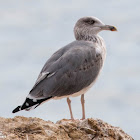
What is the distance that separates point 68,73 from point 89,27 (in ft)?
6.19

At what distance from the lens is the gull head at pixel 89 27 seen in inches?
405

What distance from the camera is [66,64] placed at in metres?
9.13

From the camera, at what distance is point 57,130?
23.6 ft

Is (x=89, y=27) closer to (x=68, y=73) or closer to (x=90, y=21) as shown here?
(x=90, y=21)

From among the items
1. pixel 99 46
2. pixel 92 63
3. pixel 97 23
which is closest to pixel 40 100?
pixel 92 63

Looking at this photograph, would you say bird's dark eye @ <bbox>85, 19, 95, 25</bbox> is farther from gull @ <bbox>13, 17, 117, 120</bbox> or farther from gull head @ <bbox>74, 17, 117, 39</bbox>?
Answer: gull @ <bbox>13, 17, 117, 120</bbox>

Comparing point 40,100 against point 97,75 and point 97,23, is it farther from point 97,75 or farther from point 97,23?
point 97,23

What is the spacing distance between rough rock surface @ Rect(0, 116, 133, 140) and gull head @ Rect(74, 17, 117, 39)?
314cm

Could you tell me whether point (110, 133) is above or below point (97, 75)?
below

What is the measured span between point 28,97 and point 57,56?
1369 mm

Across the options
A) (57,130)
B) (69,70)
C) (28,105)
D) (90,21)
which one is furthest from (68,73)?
(57,130)

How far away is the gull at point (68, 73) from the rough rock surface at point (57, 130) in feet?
3.40

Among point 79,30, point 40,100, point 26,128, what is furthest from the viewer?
point 79,30

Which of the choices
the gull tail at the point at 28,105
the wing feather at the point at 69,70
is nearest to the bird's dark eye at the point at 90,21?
the wing feather at the point at 69,70
